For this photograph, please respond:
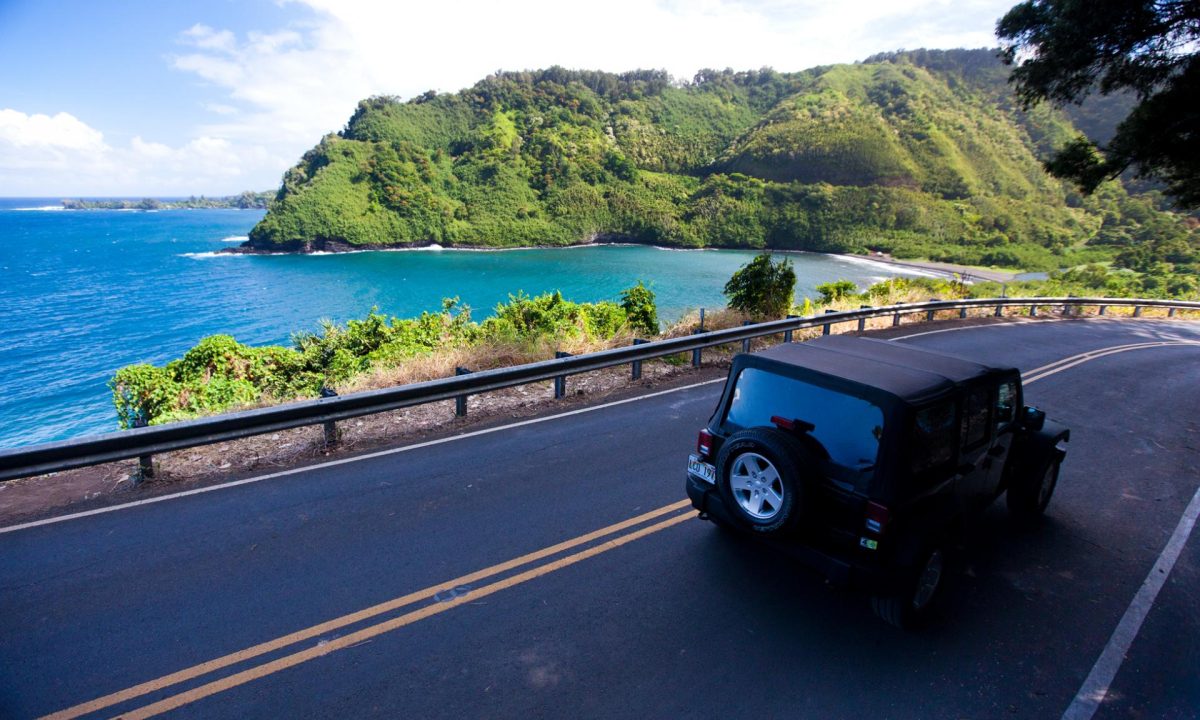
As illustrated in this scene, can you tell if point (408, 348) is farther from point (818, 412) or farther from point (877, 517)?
point (877, 517)

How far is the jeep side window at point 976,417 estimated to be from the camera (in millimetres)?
4191

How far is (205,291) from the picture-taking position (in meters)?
76.6

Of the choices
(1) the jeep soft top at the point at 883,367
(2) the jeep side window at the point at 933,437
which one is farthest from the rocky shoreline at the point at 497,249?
(2) the jeep side window at the point at 933,437

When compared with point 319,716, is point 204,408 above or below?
below

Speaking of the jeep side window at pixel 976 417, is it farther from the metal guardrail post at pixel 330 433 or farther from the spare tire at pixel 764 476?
the metal guardrail post at pixel 330 433

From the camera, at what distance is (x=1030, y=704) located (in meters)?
3.40

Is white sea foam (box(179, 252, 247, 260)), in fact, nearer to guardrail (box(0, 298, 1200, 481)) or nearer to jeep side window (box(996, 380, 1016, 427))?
guardrail (box(0, 298, 1200, 481))

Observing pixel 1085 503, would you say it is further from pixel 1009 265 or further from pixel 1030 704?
pixel 1009 265

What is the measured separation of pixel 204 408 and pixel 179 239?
15979 centimetres

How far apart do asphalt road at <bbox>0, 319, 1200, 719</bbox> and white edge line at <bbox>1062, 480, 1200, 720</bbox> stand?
0.05m

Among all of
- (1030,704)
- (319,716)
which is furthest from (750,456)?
(319,716)

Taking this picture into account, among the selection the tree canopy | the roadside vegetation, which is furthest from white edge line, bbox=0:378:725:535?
the tree canopy

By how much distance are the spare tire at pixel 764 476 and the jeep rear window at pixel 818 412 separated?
0.17m

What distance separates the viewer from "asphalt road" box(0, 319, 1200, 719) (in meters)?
3.33
